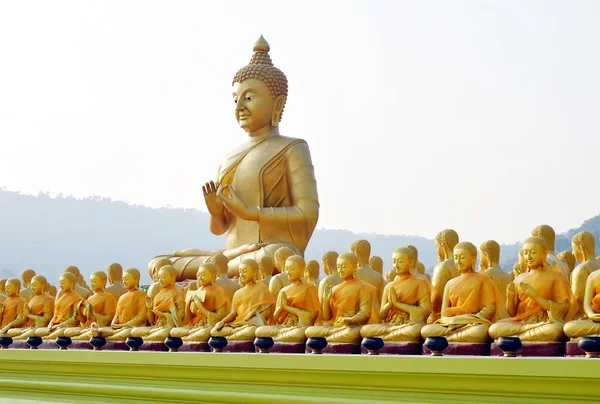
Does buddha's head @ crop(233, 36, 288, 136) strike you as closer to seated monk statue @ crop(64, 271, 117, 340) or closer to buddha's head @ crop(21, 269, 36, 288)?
buddha's head @ crop(21, 269, 36, 288)

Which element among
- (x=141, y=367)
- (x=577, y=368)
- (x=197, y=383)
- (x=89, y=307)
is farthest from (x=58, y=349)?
(x=577, y=368)

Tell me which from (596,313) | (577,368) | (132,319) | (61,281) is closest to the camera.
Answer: (577,368)

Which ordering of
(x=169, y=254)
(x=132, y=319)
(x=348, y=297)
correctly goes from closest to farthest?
(x=348, y=297) → (x=132, y=319) → (x=169, y=254)

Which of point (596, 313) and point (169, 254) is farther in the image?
point (169, 254)

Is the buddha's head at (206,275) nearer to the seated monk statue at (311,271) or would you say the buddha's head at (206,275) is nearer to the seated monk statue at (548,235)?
the seated monk statue at (311,271)

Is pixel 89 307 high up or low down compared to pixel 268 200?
down

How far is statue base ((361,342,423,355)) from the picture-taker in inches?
269

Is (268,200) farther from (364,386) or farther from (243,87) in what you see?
(364,386)

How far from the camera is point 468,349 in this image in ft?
21.4

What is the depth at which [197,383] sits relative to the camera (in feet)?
25.0

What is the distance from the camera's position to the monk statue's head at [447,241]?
762 cm

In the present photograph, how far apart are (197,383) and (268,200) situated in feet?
15.9

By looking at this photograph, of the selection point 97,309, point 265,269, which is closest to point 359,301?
point 265,269

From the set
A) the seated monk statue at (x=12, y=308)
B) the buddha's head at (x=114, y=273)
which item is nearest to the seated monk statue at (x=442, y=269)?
the buddha's head at (x=114, y=273)
